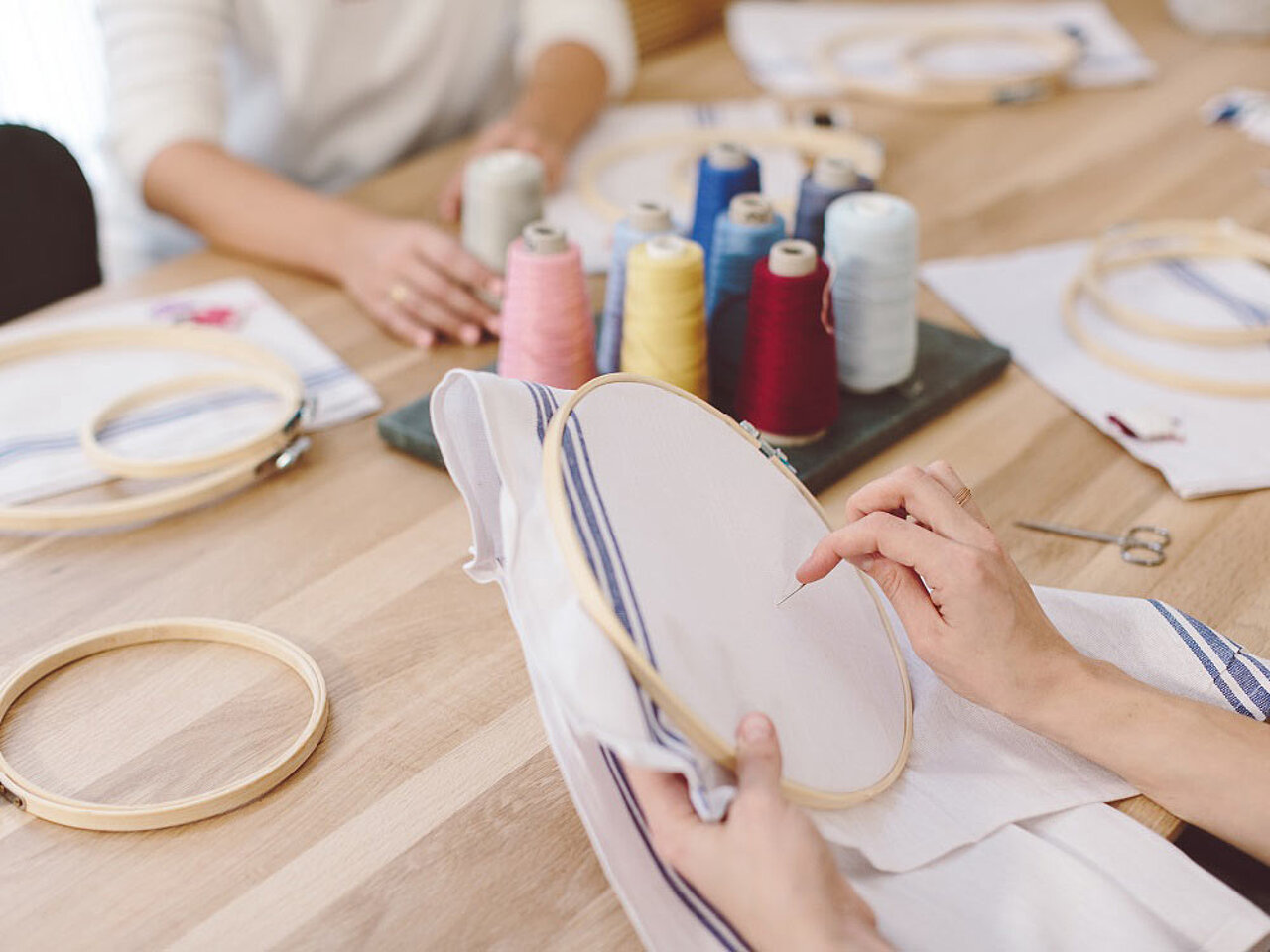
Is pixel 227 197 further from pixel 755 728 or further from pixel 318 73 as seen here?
pixel 755 728

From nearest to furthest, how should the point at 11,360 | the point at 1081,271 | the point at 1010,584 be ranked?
the point at 1010,584 < the point at 11,360 < the point at 1081,271

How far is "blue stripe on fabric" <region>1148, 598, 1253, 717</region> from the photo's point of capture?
0.75 m

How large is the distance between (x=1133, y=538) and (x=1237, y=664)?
0.18m

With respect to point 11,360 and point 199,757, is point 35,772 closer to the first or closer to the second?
point 199,757

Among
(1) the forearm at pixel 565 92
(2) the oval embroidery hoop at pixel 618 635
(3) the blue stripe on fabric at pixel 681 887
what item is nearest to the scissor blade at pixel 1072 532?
(2) the oval embroidery hoop at pixel 618 635

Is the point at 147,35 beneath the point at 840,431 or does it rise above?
above

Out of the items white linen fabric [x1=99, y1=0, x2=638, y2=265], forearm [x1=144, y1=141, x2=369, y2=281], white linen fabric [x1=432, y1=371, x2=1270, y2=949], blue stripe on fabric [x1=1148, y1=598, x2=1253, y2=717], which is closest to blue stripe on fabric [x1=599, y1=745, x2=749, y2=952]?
white linen fabric [x1=432, y1=371, x2=1270, y2=949]

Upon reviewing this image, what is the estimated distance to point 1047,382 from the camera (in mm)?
1140

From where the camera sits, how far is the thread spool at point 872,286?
3.26ft

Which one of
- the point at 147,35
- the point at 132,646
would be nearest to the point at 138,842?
the point at 132,646

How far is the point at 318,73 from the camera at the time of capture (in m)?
1.57

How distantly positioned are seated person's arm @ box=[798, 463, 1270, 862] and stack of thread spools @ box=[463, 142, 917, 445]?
0.24 meters

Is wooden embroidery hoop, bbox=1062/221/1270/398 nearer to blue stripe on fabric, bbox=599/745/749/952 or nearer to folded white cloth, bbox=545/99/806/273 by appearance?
folded white cloth, bbox=545/99/806/273

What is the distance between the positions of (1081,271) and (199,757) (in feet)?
3.22
